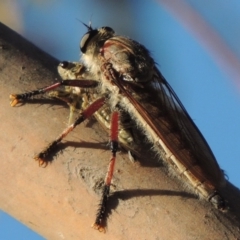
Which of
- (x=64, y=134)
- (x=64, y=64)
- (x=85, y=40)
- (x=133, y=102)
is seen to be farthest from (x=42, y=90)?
(x=85, y=40)

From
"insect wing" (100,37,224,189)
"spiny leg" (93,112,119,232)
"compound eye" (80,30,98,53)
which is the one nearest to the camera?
"spiny leg" (93,112,119,232)

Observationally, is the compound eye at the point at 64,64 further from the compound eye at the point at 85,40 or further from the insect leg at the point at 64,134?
the compound eye at the point at 85,40

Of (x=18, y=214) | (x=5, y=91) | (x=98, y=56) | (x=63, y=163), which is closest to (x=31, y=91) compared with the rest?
(x=5, y=91)

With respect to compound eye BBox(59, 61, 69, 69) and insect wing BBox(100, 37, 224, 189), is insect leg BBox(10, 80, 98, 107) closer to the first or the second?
compound eye BBox(59, 61, 69, 69)

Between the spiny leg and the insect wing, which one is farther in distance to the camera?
the insect wing

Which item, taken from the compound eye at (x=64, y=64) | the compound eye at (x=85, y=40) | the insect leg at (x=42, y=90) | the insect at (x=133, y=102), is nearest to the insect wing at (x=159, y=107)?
the insect at (x=133, y=102)

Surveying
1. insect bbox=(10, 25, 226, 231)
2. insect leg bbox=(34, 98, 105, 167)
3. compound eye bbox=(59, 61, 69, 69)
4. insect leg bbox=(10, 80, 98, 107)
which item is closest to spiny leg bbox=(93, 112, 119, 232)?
insect bbox=(10, 25, 226, 231)

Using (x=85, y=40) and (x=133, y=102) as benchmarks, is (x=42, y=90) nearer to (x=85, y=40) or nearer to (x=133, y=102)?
(x=133, y=102)

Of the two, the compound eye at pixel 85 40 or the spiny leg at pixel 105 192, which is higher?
the spiny leg at pixel 105 192

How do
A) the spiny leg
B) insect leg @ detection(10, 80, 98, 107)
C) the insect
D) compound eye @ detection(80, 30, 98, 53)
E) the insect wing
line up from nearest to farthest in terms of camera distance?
1. the spiny leg
2. insect leg @ detection(10, 80, 98, 107)
3. the insect
4. the insect wing
5. compound eye @ detection(80, 30, 98, 53)
